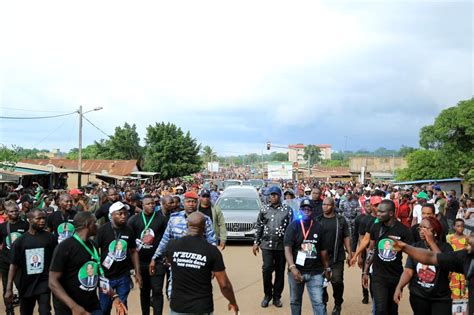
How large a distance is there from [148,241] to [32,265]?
1622 mm

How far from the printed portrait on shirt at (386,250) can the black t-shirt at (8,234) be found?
Answer: 4828 millimetres

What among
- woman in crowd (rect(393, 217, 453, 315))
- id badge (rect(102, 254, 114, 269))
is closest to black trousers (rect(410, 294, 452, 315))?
woman in crowd (rect(393, 217, 453, 315))

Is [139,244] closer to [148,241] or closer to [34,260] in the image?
[148,241]

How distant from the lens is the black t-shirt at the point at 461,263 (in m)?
4.42

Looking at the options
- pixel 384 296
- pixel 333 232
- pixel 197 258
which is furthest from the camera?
pixel 333 232

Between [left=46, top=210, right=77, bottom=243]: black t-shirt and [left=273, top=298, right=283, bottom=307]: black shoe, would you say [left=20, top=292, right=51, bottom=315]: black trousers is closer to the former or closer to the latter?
[left=46, top=210, right=77, bottom=243]: black t-shirt

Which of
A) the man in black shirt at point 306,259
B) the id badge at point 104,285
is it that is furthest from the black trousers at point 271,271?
the id badge at point 104,285

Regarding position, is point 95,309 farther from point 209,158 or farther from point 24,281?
point 209,158

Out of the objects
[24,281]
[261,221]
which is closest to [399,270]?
[261,221]

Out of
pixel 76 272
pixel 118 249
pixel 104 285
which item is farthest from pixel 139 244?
pixel 76 272

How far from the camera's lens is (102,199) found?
12.1 m

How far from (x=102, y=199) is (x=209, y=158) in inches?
5393

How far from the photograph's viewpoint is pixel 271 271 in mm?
9125

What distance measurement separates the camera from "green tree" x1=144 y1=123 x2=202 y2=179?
57.2 m
